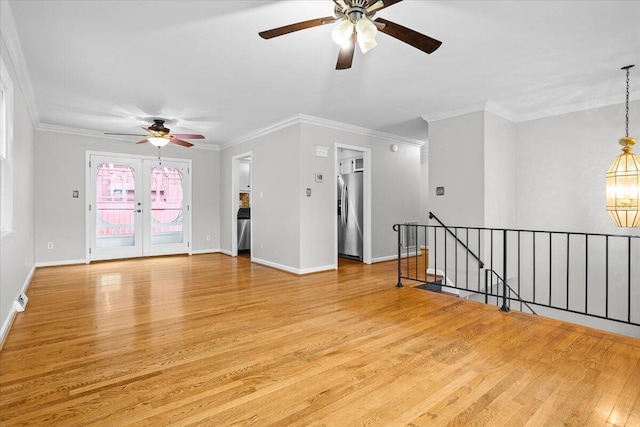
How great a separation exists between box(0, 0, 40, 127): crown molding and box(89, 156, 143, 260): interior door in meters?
2.15

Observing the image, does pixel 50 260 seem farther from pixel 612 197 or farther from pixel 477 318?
pixel 612 197

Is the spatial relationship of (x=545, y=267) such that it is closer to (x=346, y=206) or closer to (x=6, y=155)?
(x=346, y=206)

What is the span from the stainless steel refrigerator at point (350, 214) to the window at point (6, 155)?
5016 millimetres

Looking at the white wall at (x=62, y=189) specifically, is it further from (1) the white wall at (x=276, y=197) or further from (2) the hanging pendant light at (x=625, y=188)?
(2) the hanging pendant light at (x=625, y=188)

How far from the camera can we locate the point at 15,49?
9.71 feet

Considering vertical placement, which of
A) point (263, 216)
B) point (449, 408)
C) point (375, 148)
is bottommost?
point (449, 408)

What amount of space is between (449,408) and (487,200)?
350 centimetres

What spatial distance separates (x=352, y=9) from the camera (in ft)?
6.68

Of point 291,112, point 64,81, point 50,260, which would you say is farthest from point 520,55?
point 50,260

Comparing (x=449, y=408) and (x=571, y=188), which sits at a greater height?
(x=571, y=188)

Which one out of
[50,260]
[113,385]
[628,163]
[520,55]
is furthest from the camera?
[50,260]


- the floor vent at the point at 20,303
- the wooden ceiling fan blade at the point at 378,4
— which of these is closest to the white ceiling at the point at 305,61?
the wooden ceiling fan blade at the point at 378,4

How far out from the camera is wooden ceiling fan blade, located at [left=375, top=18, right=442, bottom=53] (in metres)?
2.11

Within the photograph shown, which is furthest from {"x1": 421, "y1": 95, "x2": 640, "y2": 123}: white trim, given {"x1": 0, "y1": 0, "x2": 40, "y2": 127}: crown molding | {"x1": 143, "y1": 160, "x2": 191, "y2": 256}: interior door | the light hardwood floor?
{"x1": 143, "y1": 160, "x2": 191, "y2": 256}: interior door
